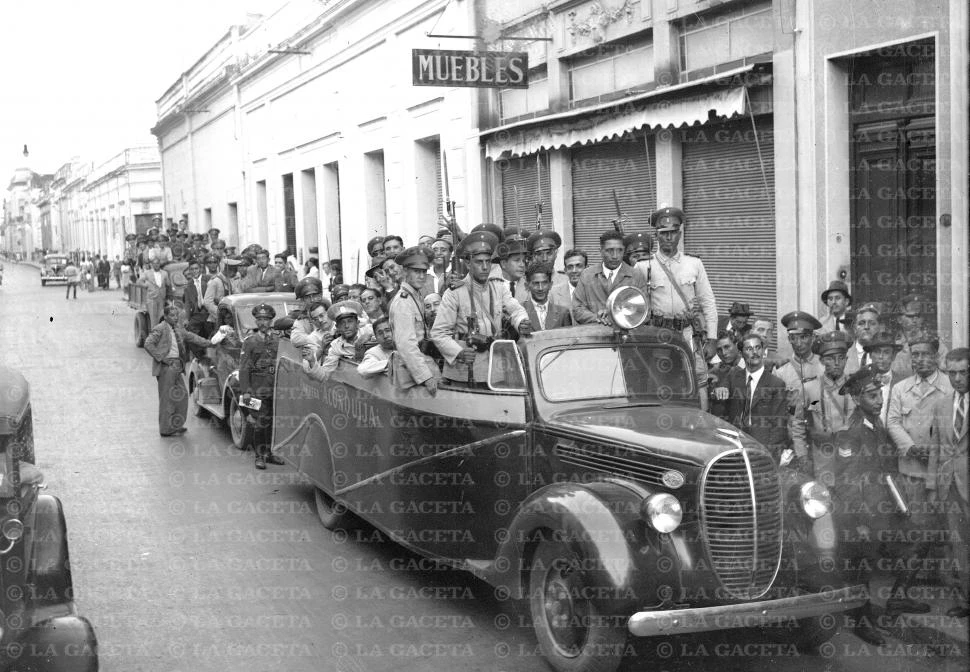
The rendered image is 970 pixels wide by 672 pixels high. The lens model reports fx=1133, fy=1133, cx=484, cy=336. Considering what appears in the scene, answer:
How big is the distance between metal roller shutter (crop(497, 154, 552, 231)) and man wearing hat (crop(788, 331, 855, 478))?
950 cm

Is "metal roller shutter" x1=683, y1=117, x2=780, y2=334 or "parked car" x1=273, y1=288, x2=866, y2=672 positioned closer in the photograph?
"parked car" x1=273, y1=288, x2=866, y2=672

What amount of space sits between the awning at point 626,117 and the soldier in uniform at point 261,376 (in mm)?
4928

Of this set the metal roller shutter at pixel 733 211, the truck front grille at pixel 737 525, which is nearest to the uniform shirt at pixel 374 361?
the truck front grille at pixel 737 525

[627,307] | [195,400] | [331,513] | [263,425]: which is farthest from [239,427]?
[627,307]

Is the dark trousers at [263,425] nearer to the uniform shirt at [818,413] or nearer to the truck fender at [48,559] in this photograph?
the uniform shirt at [818,413]

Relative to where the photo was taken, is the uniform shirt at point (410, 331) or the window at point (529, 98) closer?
the uniform shirt at point (410, 331)

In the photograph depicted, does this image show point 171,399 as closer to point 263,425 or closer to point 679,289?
point 263,425

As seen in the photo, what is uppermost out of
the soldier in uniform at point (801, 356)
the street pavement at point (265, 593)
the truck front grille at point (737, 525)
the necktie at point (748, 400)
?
the soldier in uniform at point (801, 356)

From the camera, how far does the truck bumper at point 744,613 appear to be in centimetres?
535

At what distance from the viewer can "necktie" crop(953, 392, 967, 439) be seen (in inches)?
259

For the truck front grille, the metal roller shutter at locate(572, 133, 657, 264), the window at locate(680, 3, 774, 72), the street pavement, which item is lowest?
the street pavement

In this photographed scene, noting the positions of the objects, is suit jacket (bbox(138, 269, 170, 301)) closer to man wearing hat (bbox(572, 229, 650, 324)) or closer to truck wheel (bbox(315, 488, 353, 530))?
truck wheel (bbox(315, 488, 353, 530))

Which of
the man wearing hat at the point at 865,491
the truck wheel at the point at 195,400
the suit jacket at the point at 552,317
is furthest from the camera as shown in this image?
the truck wheel at the point at 195,400

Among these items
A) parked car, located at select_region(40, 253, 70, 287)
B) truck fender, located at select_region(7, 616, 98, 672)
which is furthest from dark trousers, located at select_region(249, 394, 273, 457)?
parked car, located at select_region(40, 253, 70, 287)
